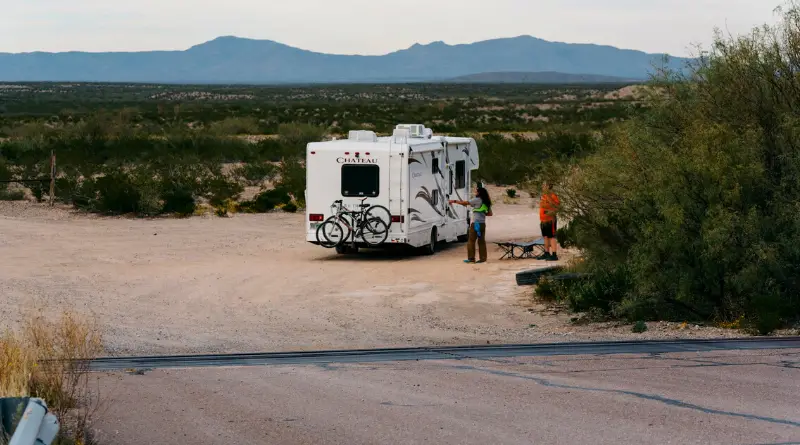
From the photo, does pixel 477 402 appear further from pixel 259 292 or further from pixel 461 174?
pixel 461 174

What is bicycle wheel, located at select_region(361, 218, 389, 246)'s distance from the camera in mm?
20031

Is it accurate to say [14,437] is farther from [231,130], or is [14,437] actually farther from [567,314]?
[231,130]

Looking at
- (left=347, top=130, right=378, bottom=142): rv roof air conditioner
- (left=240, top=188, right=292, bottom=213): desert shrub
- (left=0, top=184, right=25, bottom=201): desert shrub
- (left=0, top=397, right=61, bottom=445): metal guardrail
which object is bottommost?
(left=0, top=184, right=25, bottom=201): desert shrub

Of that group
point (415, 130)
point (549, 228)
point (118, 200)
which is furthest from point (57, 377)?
point (118, 200)

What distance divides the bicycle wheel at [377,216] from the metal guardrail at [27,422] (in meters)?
13.4

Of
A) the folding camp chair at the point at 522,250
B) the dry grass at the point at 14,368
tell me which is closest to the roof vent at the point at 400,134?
the folding camp chair at the point at 522,250

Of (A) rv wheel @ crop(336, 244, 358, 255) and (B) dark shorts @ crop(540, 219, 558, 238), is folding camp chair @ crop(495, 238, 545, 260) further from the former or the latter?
(A) rv wheel @ crop(336, 244, 358, 255)

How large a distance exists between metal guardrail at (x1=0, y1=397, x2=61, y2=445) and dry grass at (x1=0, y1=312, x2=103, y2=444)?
1.86 ft

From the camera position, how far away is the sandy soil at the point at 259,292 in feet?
43.0

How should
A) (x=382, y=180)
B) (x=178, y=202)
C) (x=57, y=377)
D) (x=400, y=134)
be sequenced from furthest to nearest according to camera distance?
(x=178, y=202) → (x=400, y=134) → (x=382, y=180) → (x=57, y=377)

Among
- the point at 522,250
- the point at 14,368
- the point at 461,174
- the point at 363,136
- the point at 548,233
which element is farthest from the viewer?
the point at 461,174

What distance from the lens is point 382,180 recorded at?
65.7 feet

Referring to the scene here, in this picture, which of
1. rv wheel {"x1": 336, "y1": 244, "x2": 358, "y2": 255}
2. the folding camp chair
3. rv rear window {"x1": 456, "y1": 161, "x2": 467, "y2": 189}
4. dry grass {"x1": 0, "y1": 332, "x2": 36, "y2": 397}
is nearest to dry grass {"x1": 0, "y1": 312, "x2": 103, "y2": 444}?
dry grass {"x1": 0, "y1": 332, "x2": 36, "y2": 397}

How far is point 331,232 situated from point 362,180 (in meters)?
1.07
